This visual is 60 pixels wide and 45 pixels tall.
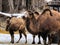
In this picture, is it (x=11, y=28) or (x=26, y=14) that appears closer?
(x=26, y=14)

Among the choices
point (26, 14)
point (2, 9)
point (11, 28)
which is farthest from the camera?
point (2, 9)

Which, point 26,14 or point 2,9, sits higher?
point 26,14

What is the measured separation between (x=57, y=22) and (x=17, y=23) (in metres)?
4.75

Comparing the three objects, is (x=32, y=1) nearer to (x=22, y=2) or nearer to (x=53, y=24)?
(x=22, y=2)

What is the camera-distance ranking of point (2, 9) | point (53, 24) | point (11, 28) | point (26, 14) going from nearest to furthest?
point (53, 24), point (26, 14), point (11, 28), point (2, 9)

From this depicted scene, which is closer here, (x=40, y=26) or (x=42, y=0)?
(x=40, y=26)

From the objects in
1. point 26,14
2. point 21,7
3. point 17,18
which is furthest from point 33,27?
point 21,7

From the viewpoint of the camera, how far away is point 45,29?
13875mm

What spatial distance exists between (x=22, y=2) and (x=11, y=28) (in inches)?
1098

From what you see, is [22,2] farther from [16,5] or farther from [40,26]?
[40,26]

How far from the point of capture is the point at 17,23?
59.5 ft

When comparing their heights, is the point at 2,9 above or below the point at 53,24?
below

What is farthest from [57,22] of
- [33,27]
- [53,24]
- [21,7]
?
[21,7]

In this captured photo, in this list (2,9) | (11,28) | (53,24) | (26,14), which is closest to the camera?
(53,24)
